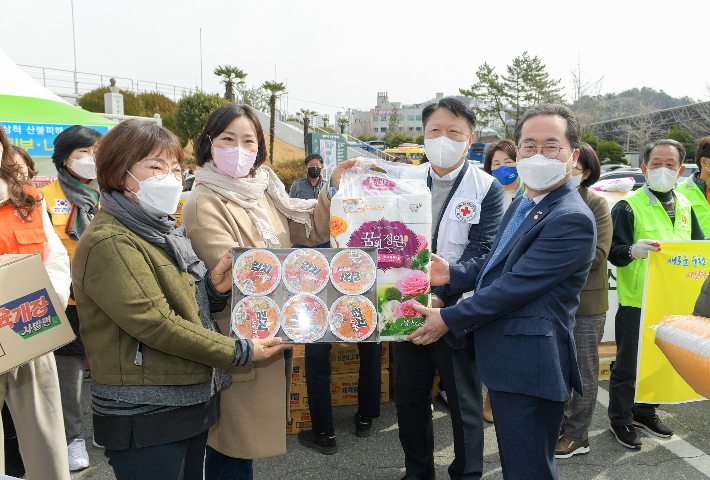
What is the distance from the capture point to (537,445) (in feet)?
6.76

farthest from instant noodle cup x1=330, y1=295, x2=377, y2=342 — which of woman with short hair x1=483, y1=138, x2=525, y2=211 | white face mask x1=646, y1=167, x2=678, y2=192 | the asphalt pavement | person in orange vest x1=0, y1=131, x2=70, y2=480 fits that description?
woman with short hair x1=483, y1=138, x2=525, y2=211

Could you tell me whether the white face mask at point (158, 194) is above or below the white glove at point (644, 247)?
above

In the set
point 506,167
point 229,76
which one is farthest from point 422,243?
point 229,76

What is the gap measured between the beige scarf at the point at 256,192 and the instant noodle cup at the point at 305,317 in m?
0.48

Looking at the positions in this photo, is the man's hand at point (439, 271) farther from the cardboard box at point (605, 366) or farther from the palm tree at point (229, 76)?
the palm tree at point (229, 76)

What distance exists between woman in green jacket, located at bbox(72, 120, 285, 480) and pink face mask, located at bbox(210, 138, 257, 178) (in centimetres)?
38

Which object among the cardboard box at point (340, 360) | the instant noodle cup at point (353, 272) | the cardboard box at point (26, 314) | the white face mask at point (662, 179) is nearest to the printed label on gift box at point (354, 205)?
the instant noodle cup at point (353, 272)

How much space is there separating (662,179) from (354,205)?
2.67m

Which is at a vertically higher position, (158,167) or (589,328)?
(158,167)

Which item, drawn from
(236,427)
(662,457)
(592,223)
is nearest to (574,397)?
(662,457)

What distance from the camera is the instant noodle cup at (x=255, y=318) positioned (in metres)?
2.01

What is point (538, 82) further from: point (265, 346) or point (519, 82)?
point (265, 346)

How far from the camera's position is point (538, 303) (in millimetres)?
2064

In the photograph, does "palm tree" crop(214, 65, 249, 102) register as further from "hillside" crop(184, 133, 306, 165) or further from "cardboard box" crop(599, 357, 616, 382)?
"cardboard box" crop(599, 357, 616, 382)
